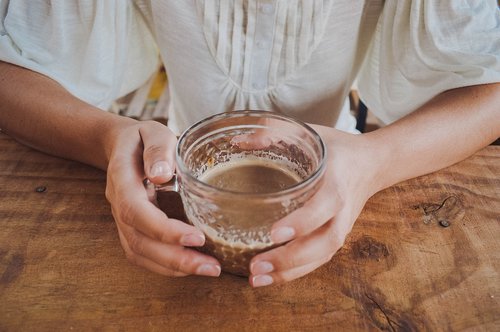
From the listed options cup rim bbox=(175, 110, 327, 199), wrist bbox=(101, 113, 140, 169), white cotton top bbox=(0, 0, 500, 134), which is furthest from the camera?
white cotton top bbox=(0, 0, 500, 134)

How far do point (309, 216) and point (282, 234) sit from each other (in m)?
0.03

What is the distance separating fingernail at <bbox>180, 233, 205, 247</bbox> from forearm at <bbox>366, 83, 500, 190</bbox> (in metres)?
0.24

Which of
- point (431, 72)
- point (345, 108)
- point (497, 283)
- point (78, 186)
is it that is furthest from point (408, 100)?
point (78, 186)

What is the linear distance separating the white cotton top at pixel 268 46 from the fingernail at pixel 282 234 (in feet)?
1.26

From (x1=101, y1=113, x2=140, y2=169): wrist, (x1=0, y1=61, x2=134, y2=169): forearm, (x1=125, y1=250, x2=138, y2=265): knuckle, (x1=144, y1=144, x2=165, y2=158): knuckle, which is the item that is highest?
(x1=144, y1=144, x2=165, y2=158): knuckle

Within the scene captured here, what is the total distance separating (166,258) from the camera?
38cm

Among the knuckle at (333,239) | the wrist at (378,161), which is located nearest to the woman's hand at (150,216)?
the knuckle at (333,239)

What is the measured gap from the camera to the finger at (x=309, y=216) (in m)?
0.36

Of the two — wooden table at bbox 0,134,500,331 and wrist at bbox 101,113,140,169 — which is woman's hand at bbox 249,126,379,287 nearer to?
wooden table at bbox 0,134,500,331

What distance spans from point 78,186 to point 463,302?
1.45ft

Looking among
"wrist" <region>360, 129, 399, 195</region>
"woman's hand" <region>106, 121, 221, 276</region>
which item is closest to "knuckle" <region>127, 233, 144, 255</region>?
"woman's hand" <region>106, 121, 221, 276</region>

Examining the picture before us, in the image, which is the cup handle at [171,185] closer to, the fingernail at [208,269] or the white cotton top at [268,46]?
the fingernail at [208,269]

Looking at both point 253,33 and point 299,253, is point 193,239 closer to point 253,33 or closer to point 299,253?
point 299,253

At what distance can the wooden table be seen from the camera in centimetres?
39
